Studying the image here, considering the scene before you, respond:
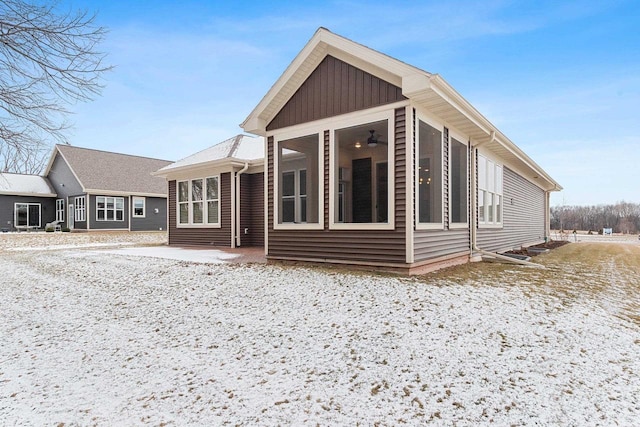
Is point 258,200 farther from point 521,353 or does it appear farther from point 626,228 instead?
point 626,228

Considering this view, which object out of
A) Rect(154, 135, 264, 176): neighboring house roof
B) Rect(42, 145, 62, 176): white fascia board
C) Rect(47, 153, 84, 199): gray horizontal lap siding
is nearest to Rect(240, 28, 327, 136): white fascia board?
Rect(154, 135, 264, 176): neighboring house roof

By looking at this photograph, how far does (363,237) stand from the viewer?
243 inches

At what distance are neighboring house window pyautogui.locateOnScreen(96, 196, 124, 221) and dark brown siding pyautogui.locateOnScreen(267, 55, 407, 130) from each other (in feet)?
57.4

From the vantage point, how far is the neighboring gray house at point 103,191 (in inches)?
794

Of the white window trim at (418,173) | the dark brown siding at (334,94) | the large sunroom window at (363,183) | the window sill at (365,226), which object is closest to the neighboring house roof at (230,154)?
the large sunroom window at (363,183)

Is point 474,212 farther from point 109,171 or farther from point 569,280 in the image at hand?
point 109,171

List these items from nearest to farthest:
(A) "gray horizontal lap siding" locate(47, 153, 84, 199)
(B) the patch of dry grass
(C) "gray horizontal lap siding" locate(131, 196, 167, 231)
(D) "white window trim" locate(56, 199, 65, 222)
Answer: (B) the patch of dry grass → (A) "gray horizontal lap siding" locate(47, 153, 84, 199) → (C) "gray horizontal lap siding" locate(131, 196, 167, 231) → (D) "white window trim" locate(56, 199, 65, 222)

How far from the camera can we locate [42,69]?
16.9 ft

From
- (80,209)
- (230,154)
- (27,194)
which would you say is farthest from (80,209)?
(230,154)

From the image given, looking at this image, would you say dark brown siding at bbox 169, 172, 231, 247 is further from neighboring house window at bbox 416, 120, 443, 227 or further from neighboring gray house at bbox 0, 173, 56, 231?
neighboring gray house at bbox 0, 173, 56, 231

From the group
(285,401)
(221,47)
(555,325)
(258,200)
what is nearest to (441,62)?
(221,47)

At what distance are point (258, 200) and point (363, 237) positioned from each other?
20.0 ft

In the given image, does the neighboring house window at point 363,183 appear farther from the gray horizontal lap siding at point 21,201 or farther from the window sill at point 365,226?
the gray horizontal lap siding at point 21,201

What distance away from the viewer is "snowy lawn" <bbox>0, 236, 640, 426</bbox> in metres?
2.20
